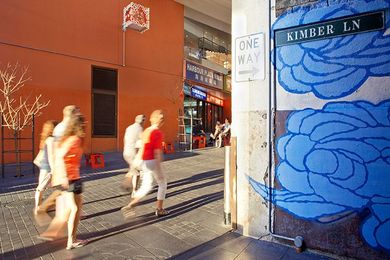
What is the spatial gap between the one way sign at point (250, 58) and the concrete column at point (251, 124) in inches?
1.8

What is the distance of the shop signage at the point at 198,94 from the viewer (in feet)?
66.0

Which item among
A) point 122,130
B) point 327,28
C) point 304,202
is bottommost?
point 304,202

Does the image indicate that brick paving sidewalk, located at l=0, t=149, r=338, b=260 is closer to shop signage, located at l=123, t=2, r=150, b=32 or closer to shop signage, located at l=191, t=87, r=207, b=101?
shop signage, located at l=123, t=2, r=150, b=32

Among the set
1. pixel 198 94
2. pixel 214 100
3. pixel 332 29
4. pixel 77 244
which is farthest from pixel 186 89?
pixel 77 244

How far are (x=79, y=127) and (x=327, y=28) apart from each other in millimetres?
3518

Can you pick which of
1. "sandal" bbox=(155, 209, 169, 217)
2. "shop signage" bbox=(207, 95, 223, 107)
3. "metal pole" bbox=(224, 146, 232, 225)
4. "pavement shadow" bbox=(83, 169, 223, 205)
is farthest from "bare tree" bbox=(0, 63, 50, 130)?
"shop signage" bbox=(207, 95, 223, 107)

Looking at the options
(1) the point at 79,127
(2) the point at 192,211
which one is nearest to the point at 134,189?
(2) the point at 192,211

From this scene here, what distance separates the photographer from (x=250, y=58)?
4391 mm

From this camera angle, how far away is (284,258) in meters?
3.72

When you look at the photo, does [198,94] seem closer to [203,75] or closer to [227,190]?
[203,75]

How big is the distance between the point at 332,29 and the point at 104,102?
11711 millimetres

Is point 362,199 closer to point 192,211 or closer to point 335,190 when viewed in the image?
point 335,190

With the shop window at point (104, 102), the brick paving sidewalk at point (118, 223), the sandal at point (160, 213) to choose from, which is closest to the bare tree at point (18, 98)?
the shop window at point (104, 102)

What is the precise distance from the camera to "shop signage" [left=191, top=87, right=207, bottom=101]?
20.1 m
